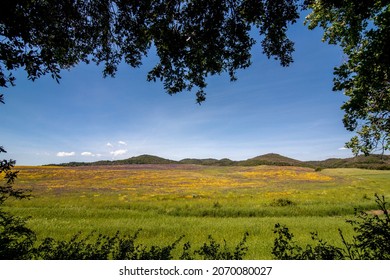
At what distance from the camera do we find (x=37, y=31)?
6875mm

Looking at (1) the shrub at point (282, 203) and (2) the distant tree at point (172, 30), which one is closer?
(2) the distant tree at point (172, 30)

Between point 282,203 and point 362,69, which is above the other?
point 362,69

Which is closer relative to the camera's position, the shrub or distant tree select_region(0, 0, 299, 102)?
distant tree select_region(0, 0, 299, 102)

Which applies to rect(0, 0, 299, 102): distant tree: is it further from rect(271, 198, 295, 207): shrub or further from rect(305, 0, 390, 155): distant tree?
rect(271, 198, 295, 207): shrub

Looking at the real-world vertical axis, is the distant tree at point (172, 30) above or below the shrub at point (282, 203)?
above

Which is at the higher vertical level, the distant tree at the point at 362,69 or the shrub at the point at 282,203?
the distant tree at the point at 362,69

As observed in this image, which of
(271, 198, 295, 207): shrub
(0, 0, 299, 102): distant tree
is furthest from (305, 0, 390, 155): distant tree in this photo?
(271, 198, 295, 207): shrub

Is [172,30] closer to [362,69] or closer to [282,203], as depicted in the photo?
[362,69]

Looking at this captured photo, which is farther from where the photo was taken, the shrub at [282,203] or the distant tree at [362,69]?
the shrub at [282,203]

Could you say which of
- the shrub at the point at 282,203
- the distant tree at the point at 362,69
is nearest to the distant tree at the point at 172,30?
the distant tree at the point at 362,69

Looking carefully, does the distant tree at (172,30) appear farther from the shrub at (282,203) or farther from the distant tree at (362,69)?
the shrub at (282,203)

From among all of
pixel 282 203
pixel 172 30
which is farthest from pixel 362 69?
pixel 282 203
